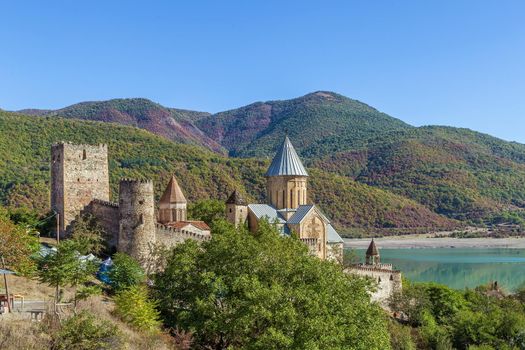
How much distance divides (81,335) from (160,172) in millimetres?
51129

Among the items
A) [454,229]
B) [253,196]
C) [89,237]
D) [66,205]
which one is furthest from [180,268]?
[454,229]

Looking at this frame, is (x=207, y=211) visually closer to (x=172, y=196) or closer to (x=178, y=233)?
(x=172, y=196)

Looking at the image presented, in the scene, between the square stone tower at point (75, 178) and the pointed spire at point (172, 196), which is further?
the pointed spire at point (172, 196)

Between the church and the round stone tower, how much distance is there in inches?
221

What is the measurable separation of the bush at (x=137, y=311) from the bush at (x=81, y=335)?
12.4ft

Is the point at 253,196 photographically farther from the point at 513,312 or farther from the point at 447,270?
the point at 513,312

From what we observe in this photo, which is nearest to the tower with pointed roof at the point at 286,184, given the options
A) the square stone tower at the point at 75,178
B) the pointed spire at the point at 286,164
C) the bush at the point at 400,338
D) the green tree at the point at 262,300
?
the pointed spire at the point at 286,164

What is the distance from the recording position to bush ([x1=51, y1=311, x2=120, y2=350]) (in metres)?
11.8

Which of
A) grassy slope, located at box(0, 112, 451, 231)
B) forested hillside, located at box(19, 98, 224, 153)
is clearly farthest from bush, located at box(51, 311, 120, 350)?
forested hillside, located at box(19, 98, 224, 153)

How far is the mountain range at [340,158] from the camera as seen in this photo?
6631 centimetres

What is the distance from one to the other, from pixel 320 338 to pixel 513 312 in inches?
690

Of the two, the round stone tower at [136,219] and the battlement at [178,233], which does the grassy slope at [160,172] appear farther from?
the round stone tower at [136,219]

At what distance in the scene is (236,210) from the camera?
2947cm

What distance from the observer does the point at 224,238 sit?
61.3 ft
